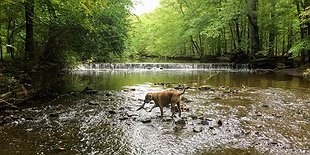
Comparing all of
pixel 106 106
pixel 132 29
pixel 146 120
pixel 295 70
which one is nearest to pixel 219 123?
pixel 146 120

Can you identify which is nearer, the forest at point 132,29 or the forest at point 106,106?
the forest at point 106,106

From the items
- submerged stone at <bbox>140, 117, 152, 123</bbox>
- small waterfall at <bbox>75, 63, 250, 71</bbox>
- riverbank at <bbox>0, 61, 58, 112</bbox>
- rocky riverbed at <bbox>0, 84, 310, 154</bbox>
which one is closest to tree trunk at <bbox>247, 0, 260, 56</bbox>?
small waterfall at <bbox>75, 63, 250, 71</bbox>

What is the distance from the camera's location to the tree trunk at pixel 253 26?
28.4 meters

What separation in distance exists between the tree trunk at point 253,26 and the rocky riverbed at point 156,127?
17.8 metres

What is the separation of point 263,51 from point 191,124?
23201 millimetres

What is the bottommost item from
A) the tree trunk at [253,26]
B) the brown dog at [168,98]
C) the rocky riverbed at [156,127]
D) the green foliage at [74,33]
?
the rocky riverbed at [156,127]

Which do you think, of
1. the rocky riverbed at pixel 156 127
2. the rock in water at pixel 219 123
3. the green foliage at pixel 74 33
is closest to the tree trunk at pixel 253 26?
the green foliage at pixel 74 33

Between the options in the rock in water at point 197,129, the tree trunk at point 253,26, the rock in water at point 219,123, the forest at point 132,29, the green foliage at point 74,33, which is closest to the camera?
the rock in water at point 197,129

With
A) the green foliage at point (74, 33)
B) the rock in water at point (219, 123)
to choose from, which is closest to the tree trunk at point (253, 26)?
the green foliage at point (74, 33)

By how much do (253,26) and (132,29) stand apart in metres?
15.3

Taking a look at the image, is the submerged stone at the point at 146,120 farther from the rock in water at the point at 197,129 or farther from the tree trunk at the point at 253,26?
the tree trunk at the point at 253,26

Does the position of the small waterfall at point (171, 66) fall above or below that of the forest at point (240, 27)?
below

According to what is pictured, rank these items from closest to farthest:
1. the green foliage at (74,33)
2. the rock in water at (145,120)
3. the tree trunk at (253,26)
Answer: the rock in water at (145,120) < the green foliage at (74,33) < the tree trunk at (253,26)

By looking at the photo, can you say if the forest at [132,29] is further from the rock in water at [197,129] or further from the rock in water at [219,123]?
the rock in water at [219,123]
